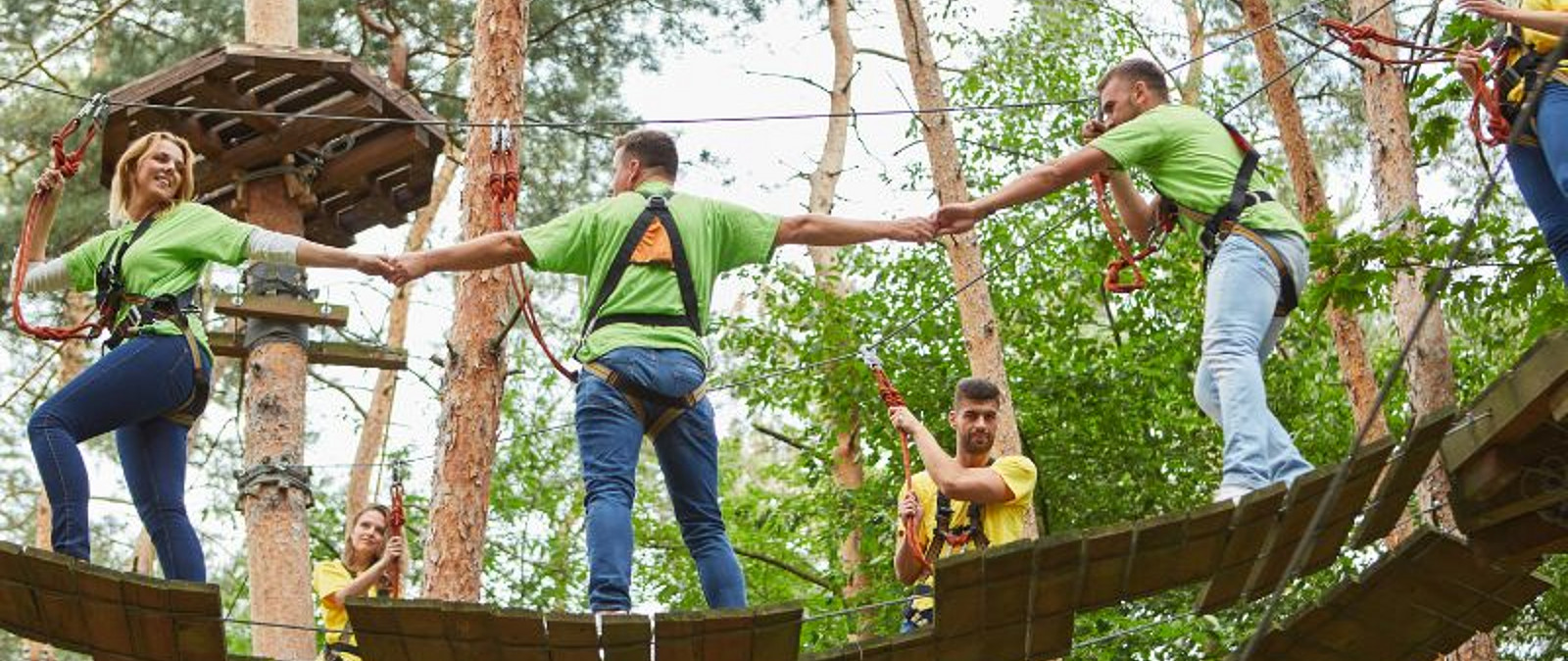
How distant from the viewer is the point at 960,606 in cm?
689

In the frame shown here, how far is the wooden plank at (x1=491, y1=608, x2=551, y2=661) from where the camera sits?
6684 mm

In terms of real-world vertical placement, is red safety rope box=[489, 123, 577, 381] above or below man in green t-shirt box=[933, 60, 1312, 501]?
above

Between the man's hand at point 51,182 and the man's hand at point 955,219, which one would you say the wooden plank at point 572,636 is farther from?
the man's hand at point 51,182

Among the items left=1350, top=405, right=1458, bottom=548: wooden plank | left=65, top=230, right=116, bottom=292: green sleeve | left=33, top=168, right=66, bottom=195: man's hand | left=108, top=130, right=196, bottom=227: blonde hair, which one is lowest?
left=1350, top=405, right=1458, bottom=548: wooden plank

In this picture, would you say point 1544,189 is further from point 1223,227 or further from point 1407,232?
point 1407,232

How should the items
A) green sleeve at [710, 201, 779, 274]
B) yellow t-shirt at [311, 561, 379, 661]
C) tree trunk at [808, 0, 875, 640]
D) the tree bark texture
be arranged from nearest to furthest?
green sleeve at [710, 201, 779, 274], yellow t-shirt at [311, 561, 379, 661], the tree bark texture, tree trunk at [808, 0, 875, 640]

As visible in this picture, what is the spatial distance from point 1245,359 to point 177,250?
3.37m

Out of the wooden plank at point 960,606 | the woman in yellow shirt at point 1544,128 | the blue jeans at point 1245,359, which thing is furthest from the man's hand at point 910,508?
the woman in yellow shirt at point 1544,128

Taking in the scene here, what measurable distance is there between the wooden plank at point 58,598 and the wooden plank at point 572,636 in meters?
1.50

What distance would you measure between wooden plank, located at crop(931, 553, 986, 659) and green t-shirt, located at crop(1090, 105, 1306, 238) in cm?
131

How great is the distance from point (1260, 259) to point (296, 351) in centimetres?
619

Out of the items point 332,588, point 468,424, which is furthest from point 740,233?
point 468,424

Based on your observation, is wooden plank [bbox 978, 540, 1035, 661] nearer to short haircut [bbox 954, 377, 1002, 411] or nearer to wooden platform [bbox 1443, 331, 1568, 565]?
short haircut [bbox 954, 377, 1002, 411]

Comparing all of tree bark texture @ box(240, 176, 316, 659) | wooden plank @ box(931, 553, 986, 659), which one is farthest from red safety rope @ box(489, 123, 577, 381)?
tree bark texture @ box(240, 176, 316, 659)
